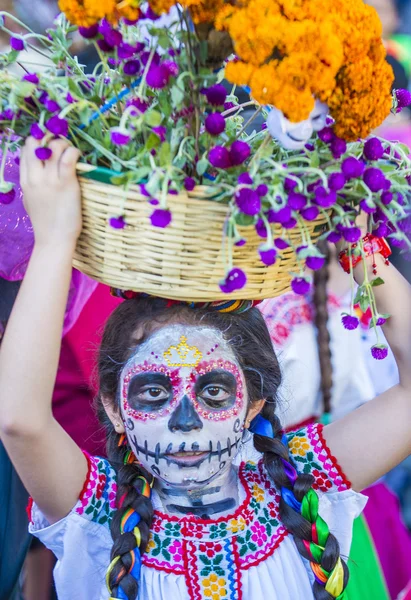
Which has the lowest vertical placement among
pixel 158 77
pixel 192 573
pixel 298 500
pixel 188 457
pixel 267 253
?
pixel 192 573

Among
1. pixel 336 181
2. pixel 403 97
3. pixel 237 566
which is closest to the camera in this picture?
pixel 336 181

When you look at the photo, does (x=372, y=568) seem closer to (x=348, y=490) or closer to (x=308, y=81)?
(x=348, y=490)

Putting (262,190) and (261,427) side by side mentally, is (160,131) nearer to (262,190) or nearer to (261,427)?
(262,190)

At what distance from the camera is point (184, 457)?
5.14 feet

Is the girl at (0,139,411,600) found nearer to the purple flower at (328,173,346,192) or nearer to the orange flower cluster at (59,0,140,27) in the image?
the orange flower cluster at (59,0,140,27)

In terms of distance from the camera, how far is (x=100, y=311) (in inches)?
94.0

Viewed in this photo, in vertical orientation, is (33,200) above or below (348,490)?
above

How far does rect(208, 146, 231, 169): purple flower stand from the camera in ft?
4.12

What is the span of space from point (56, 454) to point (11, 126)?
25.0 inches

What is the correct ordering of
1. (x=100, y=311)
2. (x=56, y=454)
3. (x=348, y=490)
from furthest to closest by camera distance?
(x=100, y=311)
(x=348, y=490)
(x=56, y=454)

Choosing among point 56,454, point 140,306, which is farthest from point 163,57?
point 56,454

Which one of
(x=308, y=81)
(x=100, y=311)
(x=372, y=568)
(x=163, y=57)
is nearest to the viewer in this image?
(x=308, y=81)

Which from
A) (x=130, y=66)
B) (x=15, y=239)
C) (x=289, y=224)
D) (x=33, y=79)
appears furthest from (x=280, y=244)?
(x=15, y=239)

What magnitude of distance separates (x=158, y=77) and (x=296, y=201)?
0.30 m
